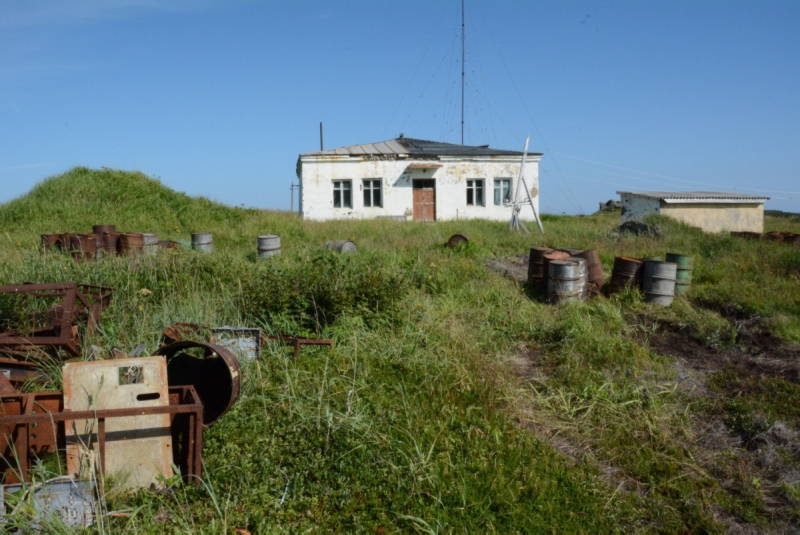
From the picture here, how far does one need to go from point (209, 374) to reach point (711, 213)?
19.8 m

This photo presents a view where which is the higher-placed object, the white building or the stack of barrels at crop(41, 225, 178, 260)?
the white building

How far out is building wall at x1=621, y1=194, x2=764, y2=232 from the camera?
63.0ft

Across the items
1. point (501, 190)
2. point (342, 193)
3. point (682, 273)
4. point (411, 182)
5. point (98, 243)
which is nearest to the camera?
point (682, 273)

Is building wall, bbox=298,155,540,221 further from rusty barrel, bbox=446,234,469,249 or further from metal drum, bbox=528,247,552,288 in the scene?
metal drum, bbox=528,247,552,288

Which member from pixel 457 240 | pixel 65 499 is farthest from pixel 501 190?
pixel 65 499

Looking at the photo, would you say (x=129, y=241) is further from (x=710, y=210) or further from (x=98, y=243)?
(x=710, y=210)

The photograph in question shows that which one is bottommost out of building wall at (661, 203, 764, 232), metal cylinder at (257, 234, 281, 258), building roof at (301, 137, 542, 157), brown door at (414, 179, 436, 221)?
metal cylinder at (257, 234, 281, 258)

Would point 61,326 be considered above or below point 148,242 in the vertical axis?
below

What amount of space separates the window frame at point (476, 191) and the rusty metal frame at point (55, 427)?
20277 mm

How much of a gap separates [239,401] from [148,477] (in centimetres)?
104

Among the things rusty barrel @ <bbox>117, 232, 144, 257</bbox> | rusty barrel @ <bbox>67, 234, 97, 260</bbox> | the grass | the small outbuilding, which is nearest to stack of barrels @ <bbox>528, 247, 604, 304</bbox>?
the grass

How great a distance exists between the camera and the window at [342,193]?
72.8 ft

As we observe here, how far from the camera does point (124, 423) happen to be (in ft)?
10.9

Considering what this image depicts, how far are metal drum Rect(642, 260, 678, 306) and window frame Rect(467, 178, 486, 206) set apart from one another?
14913 millimetres
